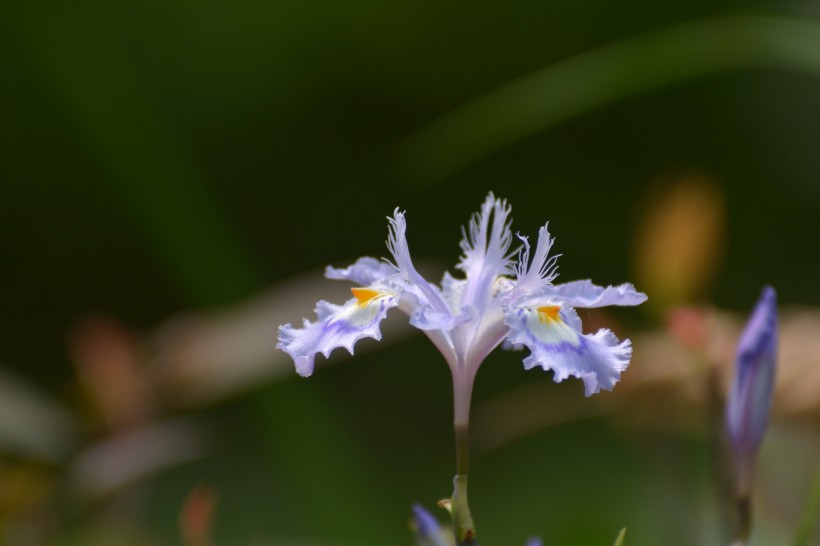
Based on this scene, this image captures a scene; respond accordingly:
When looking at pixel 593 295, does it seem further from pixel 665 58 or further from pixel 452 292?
pixel 665 58

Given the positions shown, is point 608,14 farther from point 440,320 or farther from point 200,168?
point 440,320

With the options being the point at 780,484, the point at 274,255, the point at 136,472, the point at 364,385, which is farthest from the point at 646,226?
the point at 274,255

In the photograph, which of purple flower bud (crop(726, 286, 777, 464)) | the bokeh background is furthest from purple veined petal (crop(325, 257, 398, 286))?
the bokeh background

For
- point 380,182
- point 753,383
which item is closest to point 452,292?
point 753,383

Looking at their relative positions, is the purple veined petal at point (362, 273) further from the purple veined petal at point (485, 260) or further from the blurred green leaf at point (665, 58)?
the blurred green leaf at point (665, 58)

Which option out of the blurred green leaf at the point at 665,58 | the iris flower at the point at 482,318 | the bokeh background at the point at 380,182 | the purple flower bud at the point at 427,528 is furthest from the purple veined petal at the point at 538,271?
the bokeh background at the point at 380,182

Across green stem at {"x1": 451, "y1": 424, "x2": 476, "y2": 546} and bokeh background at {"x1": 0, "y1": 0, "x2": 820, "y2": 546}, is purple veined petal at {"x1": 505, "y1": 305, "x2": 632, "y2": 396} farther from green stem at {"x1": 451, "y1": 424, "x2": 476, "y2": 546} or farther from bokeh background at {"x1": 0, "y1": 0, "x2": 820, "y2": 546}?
bokeh background at {"x1": 0, "y1": 0, "x2": 820, "y2": 546}
